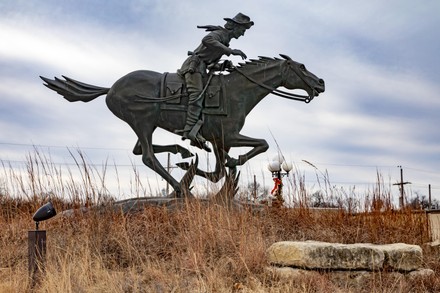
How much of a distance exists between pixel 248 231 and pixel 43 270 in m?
1.94

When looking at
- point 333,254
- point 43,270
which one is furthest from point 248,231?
point 43,270

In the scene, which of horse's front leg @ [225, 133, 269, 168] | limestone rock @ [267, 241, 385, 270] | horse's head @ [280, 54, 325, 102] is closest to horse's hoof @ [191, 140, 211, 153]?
horse's front leg @ [225, 133, 269, 168]

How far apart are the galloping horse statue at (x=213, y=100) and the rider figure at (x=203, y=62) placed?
0.12 meters

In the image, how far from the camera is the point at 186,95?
6.86 meters

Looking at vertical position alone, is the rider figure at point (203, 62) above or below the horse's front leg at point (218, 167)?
above

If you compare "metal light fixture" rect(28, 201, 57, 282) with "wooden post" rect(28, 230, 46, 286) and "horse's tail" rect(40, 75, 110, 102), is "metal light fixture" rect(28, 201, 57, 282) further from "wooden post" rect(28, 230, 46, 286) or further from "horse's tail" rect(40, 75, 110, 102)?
"horse's tail" rect(40, 75, 110, 102)

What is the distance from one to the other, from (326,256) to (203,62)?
3273 millimetres

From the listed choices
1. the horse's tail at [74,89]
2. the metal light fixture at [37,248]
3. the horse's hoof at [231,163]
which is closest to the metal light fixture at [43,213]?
the metal light fixture at [37,248]

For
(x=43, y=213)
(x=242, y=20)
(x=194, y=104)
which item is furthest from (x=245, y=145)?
(x=43, y=213)

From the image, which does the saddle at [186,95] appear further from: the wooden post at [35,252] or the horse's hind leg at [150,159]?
the wooden post at [35,252]

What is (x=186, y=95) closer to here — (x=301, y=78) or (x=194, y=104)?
(x=194, y=104)

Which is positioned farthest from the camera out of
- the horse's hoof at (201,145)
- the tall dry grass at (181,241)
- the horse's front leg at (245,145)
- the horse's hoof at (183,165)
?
the horse's hoof at (183,165)

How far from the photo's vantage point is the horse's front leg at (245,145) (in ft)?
21.8

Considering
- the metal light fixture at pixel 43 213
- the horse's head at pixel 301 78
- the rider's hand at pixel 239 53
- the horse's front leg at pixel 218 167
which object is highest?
the rider's hand at pixel 239 53
